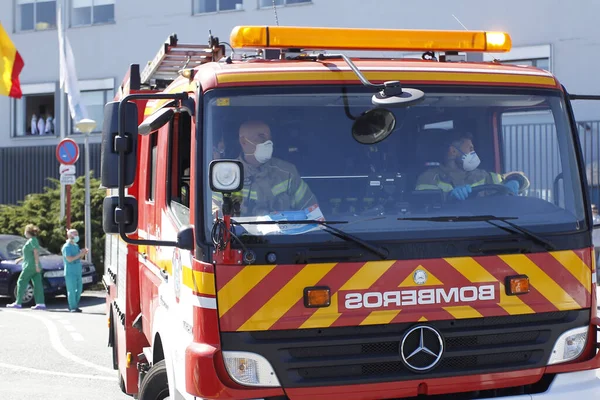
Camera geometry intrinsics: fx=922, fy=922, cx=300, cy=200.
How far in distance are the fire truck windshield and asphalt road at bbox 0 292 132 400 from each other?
179 inches

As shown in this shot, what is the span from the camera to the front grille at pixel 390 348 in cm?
429

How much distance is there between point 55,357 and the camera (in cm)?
1082

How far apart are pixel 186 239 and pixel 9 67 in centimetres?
1821

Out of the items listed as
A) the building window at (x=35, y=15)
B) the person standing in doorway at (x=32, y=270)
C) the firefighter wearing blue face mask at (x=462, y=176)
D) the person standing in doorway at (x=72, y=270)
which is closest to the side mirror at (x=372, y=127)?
the firefighter wearing blue face mask at (x=462, y=176)

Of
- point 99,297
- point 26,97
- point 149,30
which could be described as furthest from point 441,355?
point 26,97

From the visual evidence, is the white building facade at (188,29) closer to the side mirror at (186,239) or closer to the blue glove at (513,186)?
the blue glove at (513,186)

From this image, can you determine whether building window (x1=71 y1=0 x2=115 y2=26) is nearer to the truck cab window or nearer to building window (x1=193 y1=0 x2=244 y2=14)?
building window (x1=193 y1=0 x2=244 y2=14)

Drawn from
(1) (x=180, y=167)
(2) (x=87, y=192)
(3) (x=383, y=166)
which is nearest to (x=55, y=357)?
(1) (x=180, y=167)

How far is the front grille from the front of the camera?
14.1 ft

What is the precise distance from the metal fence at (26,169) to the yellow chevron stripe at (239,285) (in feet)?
77.0

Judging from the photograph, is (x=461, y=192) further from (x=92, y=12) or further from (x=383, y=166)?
(x=92, y=12)

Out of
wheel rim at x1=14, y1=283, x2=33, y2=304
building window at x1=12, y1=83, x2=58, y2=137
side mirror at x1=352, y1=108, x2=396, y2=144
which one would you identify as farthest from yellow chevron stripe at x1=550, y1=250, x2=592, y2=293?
building window at x1=12, y1=83, x2=58, y2=137

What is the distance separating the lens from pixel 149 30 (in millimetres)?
26250

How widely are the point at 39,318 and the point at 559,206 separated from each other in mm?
12029
